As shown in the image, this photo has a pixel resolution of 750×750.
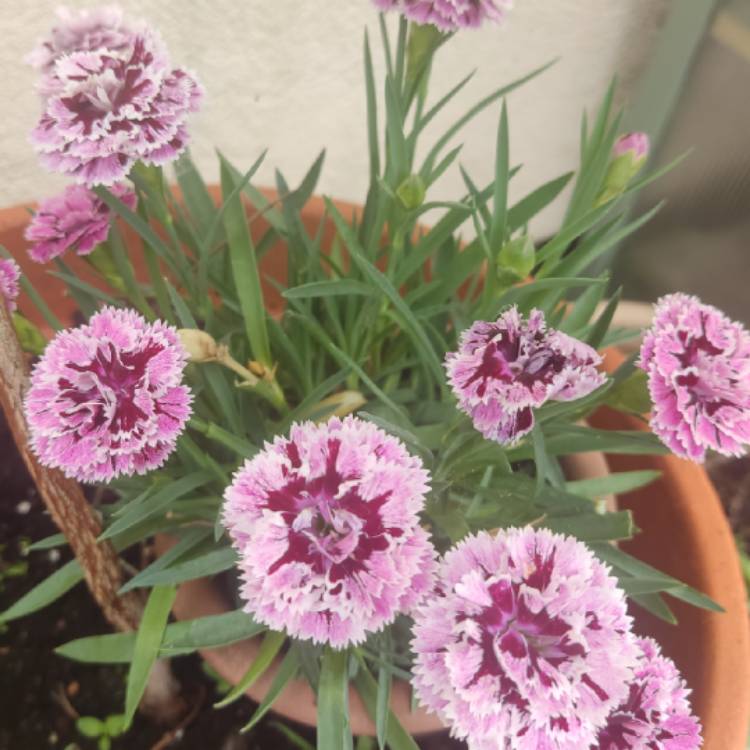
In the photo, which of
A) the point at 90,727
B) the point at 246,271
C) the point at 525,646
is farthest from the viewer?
the point at 90,727

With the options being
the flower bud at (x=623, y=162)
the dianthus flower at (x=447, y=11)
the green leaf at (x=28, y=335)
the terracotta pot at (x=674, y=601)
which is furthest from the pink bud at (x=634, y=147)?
the green leaf at (x=28, y=335)

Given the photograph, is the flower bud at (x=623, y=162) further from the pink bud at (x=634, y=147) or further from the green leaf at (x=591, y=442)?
the green leaf at (x=591, y=442)

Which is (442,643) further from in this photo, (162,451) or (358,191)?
(358,191)

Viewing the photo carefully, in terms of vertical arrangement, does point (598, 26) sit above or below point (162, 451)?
above

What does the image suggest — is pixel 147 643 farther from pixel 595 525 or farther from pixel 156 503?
pixel 595 525

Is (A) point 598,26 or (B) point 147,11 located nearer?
(B) point 147,11

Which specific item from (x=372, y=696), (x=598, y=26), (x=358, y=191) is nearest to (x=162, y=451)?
(x=372, y=696)

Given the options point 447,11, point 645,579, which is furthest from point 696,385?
point 447,11
